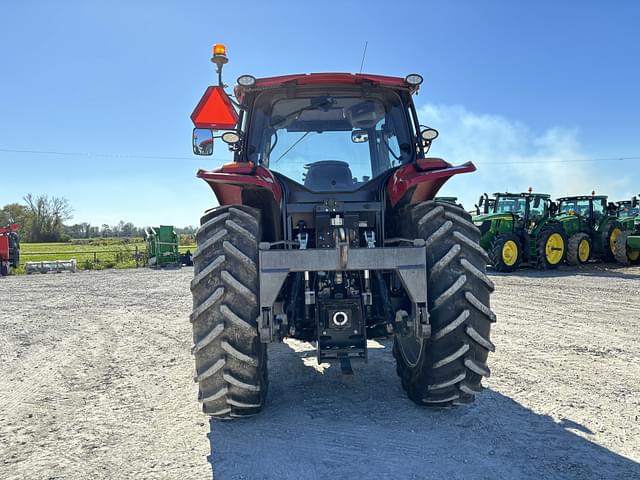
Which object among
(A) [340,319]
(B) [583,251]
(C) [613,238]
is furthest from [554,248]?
(A) [340,319]

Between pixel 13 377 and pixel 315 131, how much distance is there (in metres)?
3.49

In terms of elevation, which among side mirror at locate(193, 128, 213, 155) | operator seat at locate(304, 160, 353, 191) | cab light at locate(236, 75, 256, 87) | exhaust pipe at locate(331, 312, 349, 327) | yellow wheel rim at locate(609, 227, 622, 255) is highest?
cab light at locate(236, 75, 256, 87)

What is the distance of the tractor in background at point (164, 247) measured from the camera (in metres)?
20.4

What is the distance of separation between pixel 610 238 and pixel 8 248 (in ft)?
72.5

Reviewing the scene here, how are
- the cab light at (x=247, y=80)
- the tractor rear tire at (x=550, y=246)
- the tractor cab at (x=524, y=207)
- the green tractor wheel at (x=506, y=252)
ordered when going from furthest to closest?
the tractor cab at (x=524, y=207), the tractor rear tire at (x=550, y=246), the green tractor wheel at (x=506, y=252), the cab light at (x=247, y=80)

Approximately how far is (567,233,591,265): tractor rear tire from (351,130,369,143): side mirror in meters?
13.1

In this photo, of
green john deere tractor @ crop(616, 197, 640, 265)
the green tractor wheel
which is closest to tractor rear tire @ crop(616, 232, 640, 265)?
green john deere tractor @ crop(616, 197, 640, 265)

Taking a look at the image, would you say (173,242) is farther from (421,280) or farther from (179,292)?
(421,280)

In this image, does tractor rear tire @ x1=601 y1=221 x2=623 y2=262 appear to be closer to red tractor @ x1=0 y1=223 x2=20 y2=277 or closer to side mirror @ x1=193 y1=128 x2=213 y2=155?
side mirror @ x1=193 y1=128 x2=213 y2=155

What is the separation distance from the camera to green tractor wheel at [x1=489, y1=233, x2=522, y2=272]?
13.1 metres

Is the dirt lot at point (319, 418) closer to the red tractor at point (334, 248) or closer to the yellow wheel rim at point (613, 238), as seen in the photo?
the red tractor at point (334, 248)

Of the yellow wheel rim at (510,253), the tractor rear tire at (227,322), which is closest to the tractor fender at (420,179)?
the tractor rear tire at (227,322)

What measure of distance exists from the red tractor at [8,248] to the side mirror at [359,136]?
18742mm

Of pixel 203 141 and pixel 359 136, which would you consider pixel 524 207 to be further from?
pixel 203 141
